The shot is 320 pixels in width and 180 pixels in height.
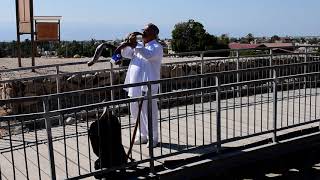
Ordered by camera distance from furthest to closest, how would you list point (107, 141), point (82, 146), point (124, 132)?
point (124, 132) < point (82, 146) < point (107, 141)

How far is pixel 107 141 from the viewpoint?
218 inches

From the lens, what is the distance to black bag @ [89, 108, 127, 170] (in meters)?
5.48

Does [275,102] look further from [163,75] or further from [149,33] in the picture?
[163,75]

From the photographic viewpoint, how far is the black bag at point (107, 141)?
5.48 metres

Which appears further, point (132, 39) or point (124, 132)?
point (124, 132)

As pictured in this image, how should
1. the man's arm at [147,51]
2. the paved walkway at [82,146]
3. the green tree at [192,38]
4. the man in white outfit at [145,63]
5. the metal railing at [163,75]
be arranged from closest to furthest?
the paved walkway at [82,146], the man's arm at [147,51], the man in white outfit at [145,63], the metal railing at [163,75], the green tree at [192,38]

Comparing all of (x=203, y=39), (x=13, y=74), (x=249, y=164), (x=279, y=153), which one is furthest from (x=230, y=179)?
(x=203, y=39)

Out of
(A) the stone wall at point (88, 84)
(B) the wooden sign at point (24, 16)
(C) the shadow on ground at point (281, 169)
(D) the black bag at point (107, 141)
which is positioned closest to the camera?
(D) the black bag at point (107, 141)

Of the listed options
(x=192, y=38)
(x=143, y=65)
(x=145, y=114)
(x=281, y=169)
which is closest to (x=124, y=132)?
(x=145, y=114)

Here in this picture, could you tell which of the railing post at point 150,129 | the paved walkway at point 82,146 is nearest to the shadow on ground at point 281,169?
the paved walkway at point 82,146

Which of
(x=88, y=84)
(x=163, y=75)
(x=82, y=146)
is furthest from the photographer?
(x=163, y=75)

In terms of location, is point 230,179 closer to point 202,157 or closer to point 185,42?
point 202,157

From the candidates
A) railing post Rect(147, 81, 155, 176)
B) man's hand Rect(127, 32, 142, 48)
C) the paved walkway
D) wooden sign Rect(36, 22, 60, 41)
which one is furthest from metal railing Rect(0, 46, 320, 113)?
railing post Rect(147, 81, 155, 176)

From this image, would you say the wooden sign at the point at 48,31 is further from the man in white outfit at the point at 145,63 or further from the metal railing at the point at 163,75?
the man in white outfit at the point at 145,63
